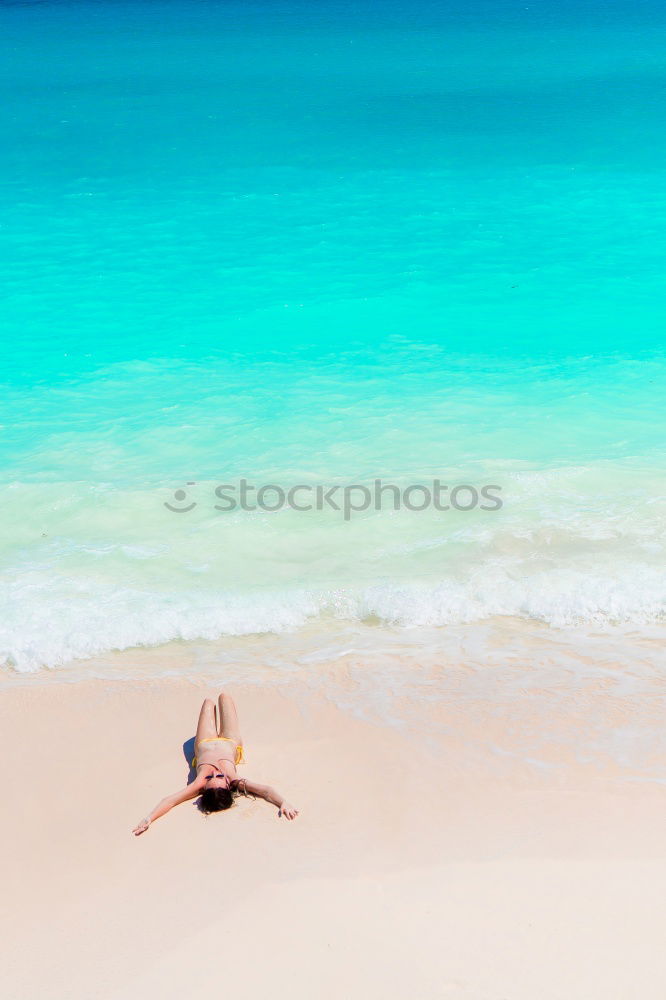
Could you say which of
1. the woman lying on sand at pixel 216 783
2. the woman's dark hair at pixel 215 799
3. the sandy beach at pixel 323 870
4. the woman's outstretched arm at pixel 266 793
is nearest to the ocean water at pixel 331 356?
the sandy beach at pixel 323 870

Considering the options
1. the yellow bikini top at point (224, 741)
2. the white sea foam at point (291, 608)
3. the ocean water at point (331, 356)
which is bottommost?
the yellow bikini top at point (224, 741)

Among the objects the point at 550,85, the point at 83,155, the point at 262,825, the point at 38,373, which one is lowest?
the point at 262,825

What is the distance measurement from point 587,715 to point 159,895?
10.3 feet

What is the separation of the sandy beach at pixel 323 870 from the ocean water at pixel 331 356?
1.18 metres

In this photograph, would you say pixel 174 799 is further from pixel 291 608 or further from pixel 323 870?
pixel 291 608

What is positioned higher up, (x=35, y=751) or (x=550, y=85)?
(x=550, y=85)

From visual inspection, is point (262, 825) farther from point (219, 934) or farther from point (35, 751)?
point (35, 751)

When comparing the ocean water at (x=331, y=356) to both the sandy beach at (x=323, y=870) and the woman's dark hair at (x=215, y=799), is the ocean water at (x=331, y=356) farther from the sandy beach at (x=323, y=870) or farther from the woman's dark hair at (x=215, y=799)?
the woman's dark hair at (x=215, y=799)

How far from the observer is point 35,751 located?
602 cm

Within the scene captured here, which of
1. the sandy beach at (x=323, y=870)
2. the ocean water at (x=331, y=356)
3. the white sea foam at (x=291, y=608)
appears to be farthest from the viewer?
the ocean water at (x=331, y=356)

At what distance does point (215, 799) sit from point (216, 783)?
4.1 inches

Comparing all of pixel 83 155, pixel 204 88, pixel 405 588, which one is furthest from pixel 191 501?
pixel 204 88

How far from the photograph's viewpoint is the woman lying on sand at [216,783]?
5.45 metres

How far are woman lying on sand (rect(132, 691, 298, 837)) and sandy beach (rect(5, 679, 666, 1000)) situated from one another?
3.5 inches
